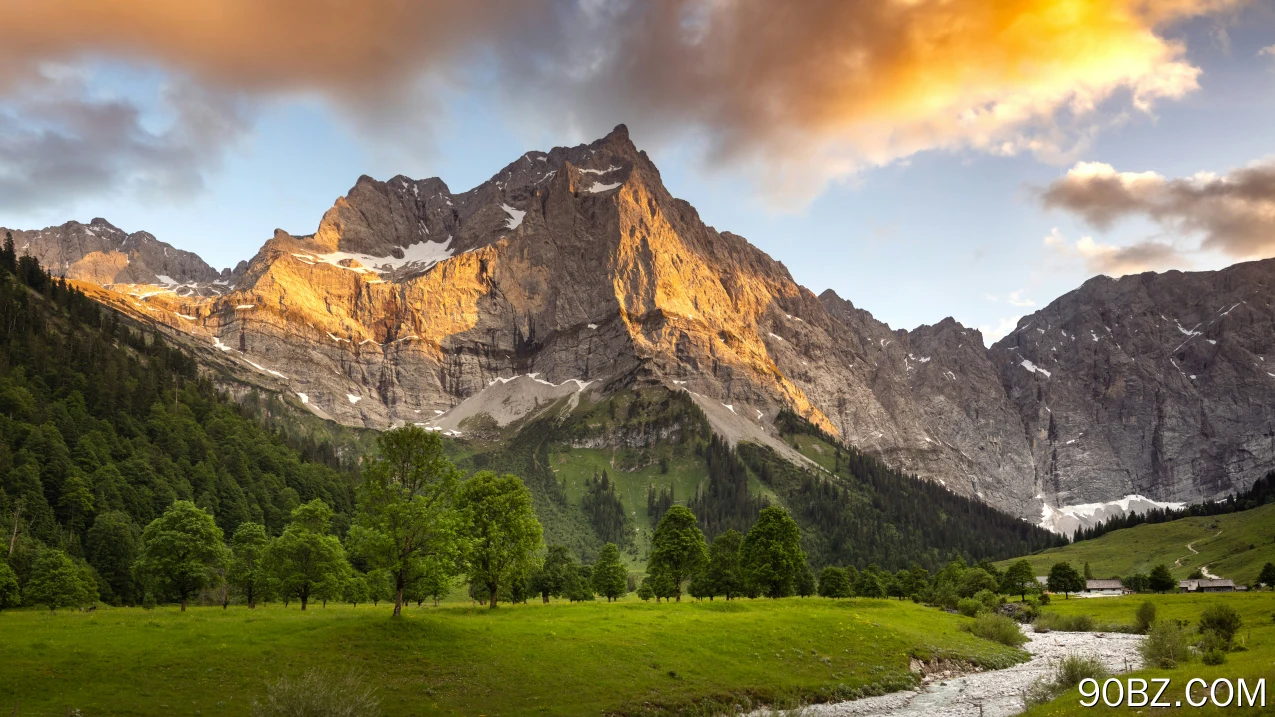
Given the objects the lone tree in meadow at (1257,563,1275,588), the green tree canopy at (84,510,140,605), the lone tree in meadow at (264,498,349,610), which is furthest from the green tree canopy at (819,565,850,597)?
the green tree canopy at (84,510,140,605)

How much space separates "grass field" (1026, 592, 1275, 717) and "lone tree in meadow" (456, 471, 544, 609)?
47317 millimetres

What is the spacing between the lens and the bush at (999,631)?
91.6m

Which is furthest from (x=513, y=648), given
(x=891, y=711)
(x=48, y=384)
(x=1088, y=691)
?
(x=48, y=384)

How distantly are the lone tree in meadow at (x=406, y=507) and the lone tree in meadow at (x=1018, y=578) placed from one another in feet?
473

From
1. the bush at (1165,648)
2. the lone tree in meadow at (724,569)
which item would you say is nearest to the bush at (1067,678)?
the bush at (1165,648)

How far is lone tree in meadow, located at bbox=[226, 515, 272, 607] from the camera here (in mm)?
85438

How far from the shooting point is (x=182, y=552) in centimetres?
7600

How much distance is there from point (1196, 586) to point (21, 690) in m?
202

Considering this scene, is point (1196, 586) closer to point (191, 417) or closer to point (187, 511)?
point (187, 511)

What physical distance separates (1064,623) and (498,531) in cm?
9268

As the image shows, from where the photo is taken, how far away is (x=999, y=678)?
70812 mm

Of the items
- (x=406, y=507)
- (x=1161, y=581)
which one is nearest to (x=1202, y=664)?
(x=406, y=507)

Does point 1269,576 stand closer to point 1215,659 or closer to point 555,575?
point 1215,659

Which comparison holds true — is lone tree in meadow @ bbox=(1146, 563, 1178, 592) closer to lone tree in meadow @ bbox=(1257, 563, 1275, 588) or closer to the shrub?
lone tree in meadow @ bbox=(1257, 563, 1275, 588)
